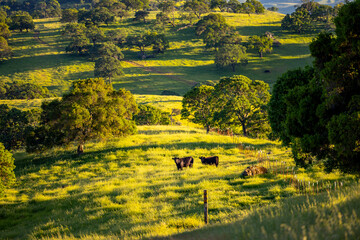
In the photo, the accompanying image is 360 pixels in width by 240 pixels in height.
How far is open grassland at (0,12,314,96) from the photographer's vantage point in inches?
3848

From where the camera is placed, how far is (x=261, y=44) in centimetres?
11488

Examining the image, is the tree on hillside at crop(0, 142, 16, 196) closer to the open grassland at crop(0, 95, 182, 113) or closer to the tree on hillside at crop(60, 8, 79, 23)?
the open grassland at crop(0, 95, 182, 113)

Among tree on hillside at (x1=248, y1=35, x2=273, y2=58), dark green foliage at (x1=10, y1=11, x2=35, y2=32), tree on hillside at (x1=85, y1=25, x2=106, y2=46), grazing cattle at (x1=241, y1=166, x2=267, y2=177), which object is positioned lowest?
grazing cattle at (x1=241, y1=166, x2=267, y2=177)

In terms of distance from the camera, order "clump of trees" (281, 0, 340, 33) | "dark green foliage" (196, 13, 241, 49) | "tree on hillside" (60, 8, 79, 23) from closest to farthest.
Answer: "dark green foliage" (196, 13, 241, 49)
"clump of trees" (281, 0, 340, 33)
"tree on hillside" (60, 8, 79, 23)

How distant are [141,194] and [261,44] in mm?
112314

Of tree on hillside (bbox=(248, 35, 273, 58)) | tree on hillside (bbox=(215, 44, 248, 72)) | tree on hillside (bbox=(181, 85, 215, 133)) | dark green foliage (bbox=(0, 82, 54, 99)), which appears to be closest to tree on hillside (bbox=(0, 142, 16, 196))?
tree on hillside (bbox=(181, 85, 215, 133))

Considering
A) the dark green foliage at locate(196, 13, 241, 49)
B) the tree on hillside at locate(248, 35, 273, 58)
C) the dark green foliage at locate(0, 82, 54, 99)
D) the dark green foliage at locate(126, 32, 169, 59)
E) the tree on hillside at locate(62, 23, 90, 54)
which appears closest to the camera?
the dark green foliage at locate(0, 82, 54, 99)

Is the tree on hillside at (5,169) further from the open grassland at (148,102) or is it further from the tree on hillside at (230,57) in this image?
the tree on hillside at (230,57)

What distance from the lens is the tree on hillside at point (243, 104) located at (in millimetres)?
37719

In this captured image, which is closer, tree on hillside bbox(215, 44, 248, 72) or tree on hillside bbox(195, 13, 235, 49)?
tree on hillside bbox(215, 44, 248, 72)

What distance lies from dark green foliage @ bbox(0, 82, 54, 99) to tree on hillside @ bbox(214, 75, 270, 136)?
209 feet

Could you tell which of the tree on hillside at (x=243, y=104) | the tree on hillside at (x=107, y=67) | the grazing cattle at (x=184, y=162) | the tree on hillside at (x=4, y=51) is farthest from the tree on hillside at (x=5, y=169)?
the tree on hillside at (x=4, y=51)

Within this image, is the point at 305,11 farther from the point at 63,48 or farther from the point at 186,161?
the point at 186,161

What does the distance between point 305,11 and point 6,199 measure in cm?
15261
